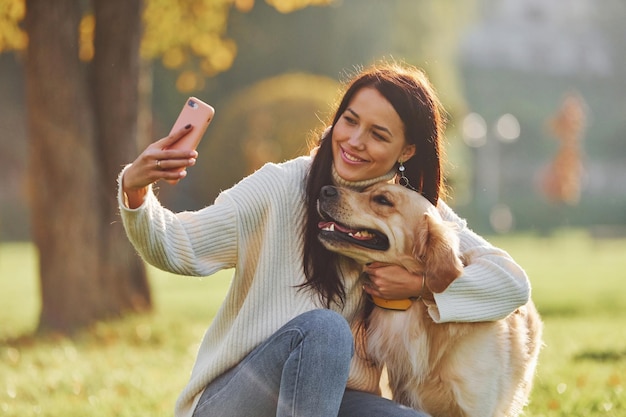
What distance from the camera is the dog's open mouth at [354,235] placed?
317 cm

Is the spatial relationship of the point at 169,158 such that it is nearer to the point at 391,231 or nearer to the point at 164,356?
the point at 391,231

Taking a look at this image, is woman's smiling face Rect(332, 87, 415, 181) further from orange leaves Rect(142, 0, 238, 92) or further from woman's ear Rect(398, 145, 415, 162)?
orange leaves Rect(142, 0, 238, 92)

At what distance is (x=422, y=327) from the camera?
3.37 m

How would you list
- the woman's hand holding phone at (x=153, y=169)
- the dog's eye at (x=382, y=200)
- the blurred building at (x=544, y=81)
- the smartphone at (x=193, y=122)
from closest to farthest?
the woman's hand holding phone at (x=153, y=169) < the smartphone at (x=193, y=122) < the dog's eye at (x=382, y=200) < the blurred building at (x=544, y=81)

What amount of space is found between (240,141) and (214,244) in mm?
19385

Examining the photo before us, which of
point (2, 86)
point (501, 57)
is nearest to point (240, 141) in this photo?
point (2, 86)

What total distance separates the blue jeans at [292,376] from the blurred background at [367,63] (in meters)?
7.34

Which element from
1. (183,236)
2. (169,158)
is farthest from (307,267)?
(169,158)

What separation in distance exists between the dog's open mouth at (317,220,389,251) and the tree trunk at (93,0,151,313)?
5068 millimetres

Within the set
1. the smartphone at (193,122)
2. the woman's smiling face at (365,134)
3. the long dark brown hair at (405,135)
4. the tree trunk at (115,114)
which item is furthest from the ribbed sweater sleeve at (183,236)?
the tree trunk at (115,114)

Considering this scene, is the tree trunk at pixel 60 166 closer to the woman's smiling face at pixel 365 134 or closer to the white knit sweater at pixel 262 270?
the white knit sweater at pixel 262 270

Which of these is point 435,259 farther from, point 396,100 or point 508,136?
point 508,136

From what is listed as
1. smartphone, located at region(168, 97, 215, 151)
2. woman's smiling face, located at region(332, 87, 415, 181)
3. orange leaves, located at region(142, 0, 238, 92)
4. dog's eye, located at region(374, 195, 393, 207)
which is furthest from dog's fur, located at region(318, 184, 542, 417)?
orange leaves, located at region(142, 0, 238, 92)

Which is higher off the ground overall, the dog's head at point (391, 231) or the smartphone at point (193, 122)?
the smartphone at point (193, 122)
